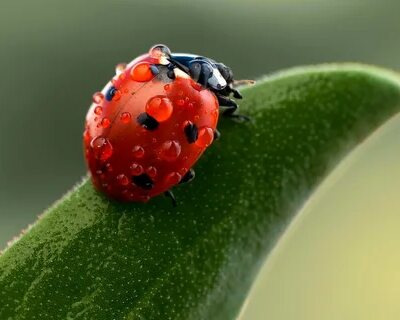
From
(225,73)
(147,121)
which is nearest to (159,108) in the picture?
(147,121)

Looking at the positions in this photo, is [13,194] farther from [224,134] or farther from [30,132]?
[224,134]

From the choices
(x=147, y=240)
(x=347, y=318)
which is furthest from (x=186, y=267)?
(x=347, y=318)

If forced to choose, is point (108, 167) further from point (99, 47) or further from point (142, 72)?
point (99, 47)

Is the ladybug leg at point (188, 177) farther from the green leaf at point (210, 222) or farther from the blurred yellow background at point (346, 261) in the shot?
the blurred yellow background at point (346, 261)

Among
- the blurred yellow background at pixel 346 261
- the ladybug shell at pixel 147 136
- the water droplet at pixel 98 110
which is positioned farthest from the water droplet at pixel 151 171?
the blurred yellow background at pixel 346 261

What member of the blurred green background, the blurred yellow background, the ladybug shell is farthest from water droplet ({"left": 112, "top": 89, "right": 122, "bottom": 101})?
the blurred green background

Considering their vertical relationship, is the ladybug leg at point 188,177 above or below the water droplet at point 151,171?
below
